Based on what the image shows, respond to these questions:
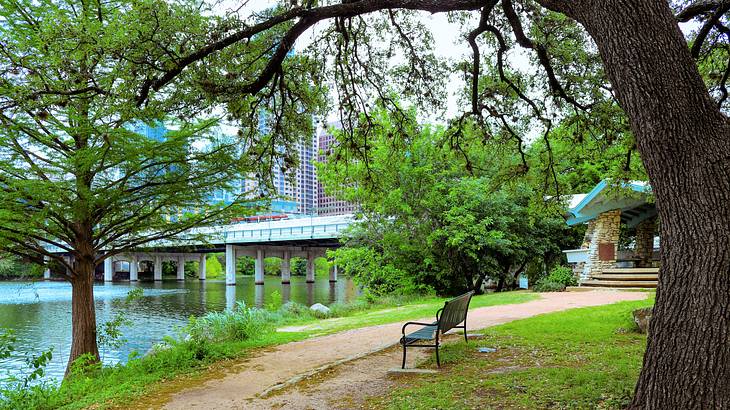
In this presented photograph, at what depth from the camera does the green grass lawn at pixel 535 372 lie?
479 cm

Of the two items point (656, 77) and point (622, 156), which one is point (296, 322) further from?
point (656, 77)

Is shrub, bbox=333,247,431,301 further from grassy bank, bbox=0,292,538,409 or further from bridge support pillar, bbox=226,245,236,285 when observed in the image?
bridge support pillar, bbox=226,245,236,285

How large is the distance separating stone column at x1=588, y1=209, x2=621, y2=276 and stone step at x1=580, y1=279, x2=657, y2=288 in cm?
56

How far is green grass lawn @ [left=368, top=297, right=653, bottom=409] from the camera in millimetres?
4791

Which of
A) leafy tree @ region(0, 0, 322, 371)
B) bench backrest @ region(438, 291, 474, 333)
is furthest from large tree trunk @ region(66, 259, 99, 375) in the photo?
bench backrest @ region(438, 291, 474, 333)

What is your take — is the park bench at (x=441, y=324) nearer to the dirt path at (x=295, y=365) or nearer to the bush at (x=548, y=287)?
the dirt path at (x=295, y=365)

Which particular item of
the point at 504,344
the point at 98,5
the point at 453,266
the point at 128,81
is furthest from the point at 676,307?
the point at 453,266

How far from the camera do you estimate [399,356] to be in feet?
25.3

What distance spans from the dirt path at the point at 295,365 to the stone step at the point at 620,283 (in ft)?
24.8

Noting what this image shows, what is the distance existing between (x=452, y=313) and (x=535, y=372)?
1.50 m

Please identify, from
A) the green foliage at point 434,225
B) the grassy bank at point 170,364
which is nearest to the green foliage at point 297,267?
the green foliage at point 434,225

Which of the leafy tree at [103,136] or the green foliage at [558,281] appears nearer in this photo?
the leafy tree at [103,136]

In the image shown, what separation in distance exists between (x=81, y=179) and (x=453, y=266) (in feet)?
52.2

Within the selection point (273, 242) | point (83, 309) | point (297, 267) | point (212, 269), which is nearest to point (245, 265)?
point (212, 269)
